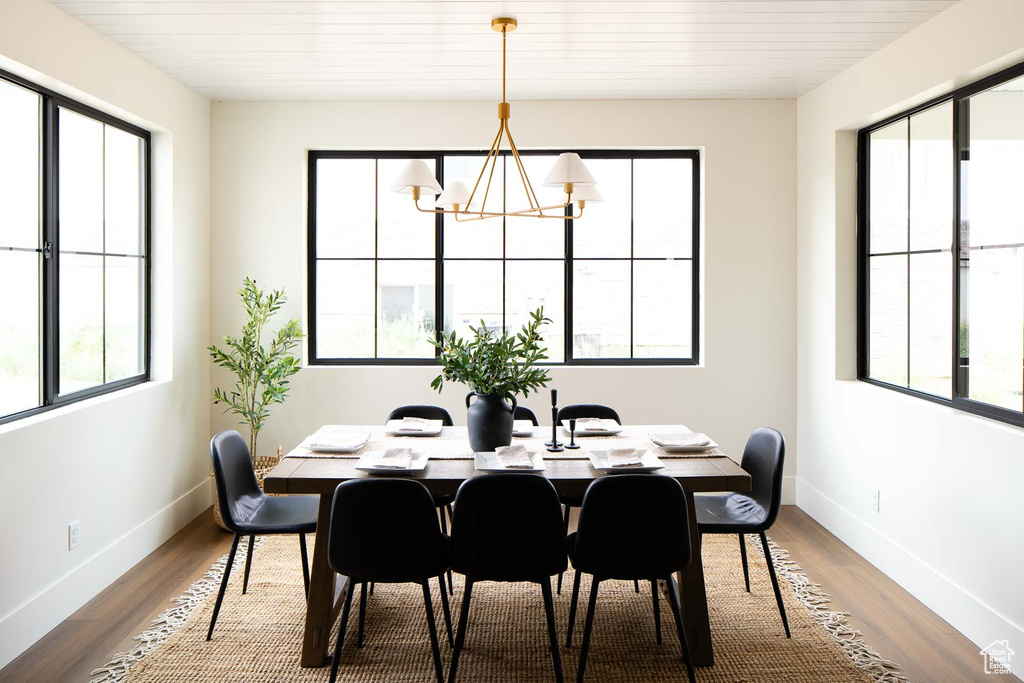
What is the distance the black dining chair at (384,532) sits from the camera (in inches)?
102

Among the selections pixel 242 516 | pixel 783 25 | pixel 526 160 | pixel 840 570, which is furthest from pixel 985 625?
pixel 526 160

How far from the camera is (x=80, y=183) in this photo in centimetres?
371

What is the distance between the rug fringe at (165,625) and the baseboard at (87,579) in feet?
1.34

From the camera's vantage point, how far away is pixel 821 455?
4.78 meters

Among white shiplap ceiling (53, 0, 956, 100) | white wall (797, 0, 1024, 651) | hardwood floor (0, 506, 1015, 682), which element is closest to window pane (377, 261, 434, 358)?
white shiplap ceiling (53, 0, 956, 100)

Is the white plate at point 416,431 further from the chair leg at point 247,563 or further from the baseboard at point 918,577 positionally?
the baseboard at point 918,577

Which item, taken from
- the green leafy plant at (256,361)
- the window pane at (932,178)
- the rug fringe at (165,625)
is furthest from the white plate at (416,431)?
the window pane at (932,178)

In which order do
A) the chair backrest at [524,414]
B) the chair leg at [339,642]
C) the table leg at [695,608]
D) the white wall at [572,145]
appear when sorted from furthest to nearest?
1. the white wall at [572,145]
2. the chair backrest at [524,414]
3. the table leg at [695,608]
4. the chair leg at [339,642]

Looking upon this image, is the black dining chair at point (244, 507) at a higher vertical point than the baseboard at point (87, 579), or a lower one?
higher

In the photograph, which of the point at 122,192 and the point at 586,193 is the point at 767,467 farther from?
the point at 122,192

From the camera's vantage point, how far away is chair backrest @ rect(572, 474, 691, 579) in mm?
2604

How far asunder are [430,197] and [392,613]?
3.01 metres

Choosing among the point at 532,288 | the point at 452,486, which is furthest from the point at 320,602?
the point at 532,288

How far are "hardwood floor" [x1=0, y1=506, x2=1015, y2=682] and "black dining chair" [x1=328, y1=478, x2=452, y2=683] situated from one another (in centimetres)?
117
